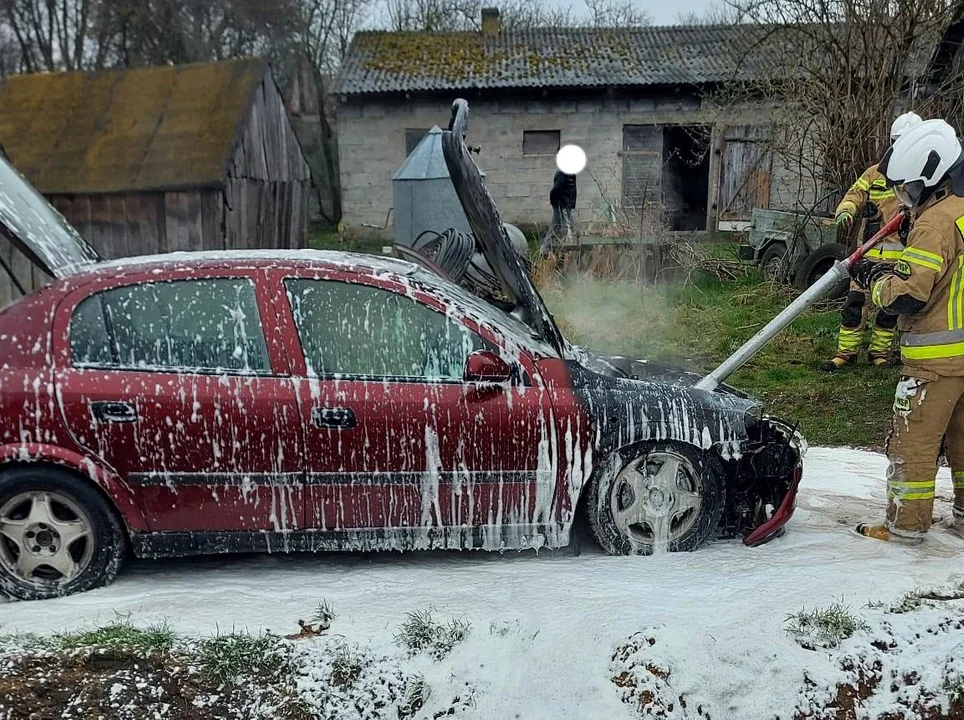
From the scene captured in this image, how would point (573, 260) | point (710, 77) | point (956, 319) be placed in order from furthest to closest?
point (710, 77) → point (573, 260) → point (956, 319)

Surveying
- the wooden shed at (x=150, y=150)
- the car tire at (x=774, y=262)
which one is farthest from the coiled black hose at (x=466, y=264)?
the wooden shed at (x=150, y=150)

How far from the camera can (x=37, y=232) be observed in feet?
13.1

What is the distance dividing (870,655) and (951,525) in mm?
1696

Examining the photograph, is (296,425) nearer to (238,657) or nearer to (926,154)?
(238,657)

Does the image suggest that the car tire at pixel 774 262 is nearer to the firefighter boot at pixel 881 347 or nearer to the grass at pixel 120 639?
the firefighter boot at pixel 881 347

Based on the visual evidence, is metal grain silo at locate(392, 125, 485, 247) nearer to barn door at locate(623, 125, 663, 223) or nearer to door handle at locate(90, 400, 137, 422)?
door handle at locate(90, 400, 137, 422)

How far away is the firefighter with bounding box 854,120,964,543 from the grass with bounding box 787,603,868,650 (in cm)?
109

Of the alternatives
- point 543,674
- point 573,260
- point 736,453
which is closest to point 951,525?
point 736,453

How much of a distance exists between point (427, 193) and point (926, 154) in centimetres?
732

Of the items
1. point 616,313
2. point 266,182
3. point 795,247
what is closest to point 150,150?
point 266,182

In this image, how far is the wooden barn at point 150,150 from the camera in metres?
11.5

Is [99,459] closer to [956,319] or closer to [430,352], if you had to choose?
[430,352]

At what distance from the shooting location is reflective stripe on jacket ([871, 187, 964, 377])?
155 inches

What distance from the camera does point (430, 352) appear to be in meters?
3.80
